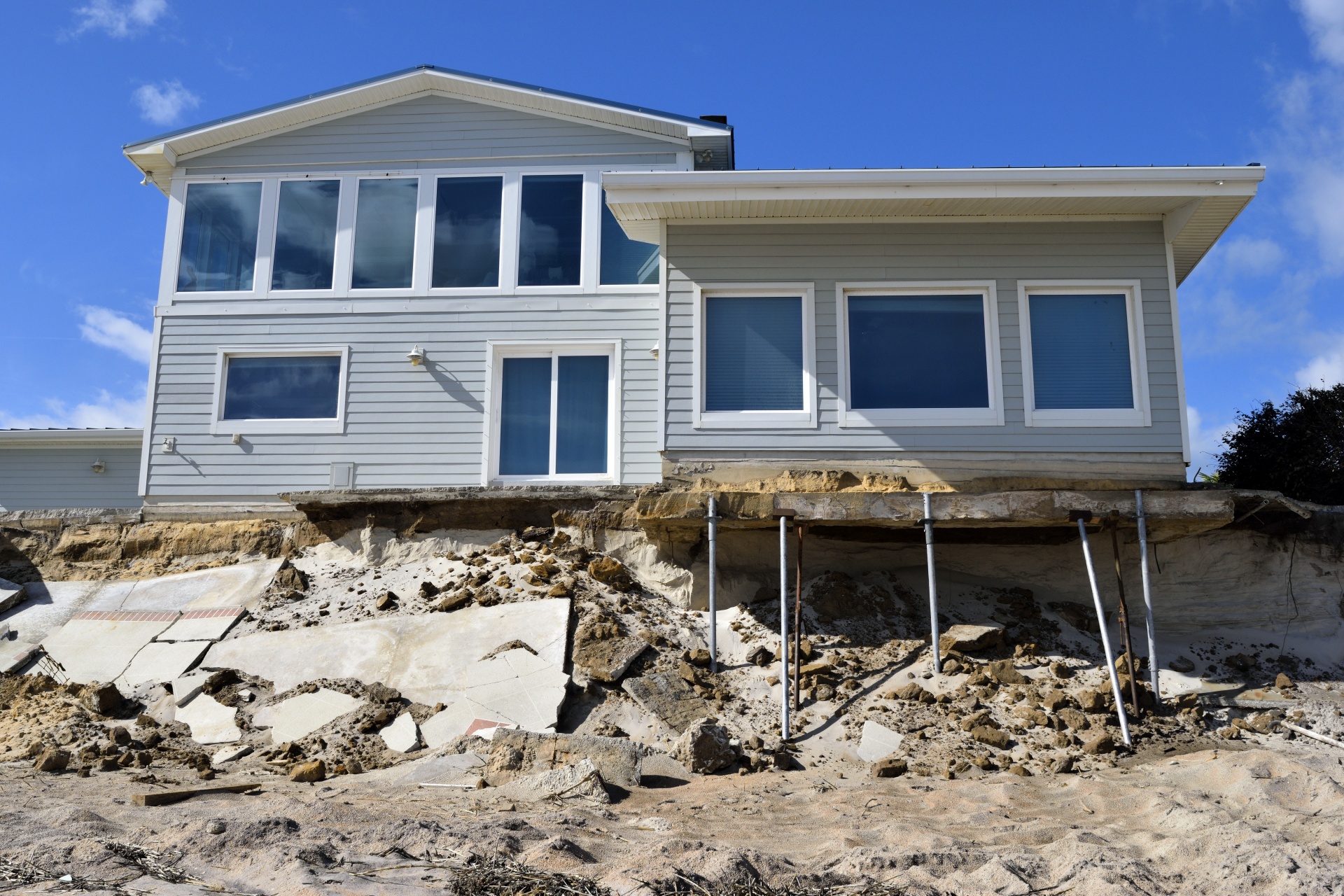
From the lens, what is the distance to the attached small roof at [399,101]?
44.6ft

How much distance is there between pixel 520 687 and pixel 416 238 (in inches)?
263

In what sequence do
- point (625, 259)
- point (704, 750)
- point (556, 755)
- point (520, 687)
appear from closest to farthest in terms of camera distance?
point (556, 755)
point (704, 750)
point (520, 687)
point (625, 259)

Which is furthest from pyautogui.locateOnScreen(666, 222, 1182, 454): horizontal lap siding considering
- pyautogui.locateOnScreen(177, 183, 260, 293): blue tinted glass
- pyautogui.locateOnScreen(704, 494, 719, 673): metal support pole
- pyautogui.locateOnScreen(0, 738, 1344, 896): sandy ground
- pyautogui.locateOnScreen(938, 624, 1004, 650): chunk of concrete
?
pyautogui.locateOnScreen(177, 183, 260, 293): blue tinted glass

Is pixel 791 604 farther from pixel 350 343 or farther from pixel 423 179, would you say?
pixel 423 179

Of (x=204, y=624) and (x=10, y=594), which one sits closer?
(x=204, y=624)

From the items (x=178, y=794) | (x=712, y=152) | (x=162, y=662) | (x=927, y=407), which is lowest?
(x=178, y=794)

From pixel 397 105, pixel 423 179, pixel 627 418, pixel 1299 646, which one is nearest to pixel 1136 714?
pixel 1299 646

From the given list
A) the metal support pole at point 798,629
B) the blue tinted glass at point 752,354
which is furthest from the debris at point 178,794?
the blue tinted glass at point 752,354

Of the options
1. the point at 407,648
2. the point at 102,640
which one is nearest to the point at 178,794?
the point at 407,648

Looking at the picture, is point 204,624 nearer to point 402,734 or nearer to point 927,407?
point 402,734

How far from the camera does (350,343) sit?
13.4 metres

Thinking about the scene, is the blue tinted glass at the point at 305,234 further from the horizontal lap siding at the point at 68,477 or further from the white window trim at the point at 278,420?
the horizontal lap siding at the point at 68,477

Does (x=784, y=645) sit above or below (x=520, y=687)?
above

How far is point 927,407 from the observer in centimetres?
1121
